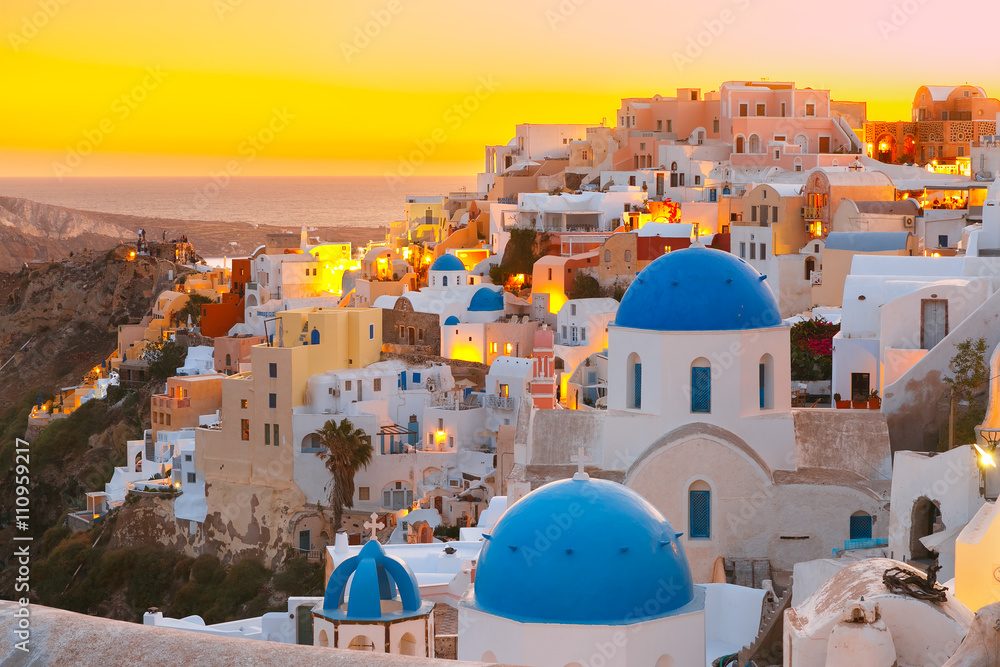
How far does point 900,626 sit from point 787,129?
44462 mm

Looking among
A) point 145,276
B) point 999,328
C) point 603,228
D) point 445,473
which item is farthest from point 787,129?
point 999,328

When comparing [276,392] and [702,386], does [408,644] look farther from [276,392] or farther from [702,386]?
[276,392]

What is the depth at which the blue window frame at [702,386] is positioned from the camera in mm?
17609

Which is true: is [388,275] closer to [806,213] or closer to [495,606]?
[806,213]

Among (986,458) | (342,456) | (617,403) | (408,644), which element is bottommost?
(342,456)

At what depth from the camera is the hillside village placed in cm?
1144

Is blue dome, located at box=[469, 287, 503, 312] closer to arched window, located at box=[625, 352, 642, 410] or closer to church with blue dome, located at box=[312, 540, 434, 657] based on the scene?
arched window, located at box=[625, 352, 642, 410]

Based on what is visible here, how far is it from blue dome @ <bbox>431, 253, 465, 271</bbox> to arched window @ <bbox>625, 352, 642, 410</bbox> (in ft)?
89.6

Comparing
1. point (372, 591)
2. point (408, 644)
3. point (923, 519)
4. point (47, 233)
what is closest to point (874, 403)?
point (923, 519)

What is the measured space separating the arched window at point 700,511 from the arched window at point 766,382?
57.1 inches

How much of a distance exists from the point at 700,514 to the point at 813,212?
20.3 metres

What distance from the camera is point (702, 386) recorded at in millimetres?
17641

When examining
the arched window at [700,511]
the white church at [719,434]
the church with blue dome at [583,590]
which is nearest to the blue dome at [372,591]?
the church with blue dome at [583,590]

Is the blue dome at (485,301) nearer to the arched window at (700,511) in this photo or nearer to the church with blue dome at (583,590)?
the arched window at (700,511)
